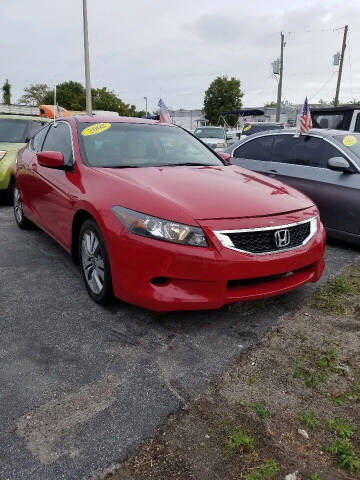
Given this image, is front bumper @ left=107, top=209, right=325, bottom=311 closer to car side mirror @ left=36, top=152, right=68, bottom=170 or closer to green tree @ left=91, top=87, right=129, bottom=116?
car side mirror @ left=36, top=152, right=68, bottom=170

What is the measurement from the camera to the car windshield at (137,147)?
3.61 meters

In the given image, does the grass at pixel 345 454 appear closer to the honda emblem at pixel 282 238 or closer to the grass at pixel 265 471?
the grass at pixel 265 471

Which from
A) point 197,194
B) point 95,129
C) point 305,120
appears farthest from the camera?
point 305,120

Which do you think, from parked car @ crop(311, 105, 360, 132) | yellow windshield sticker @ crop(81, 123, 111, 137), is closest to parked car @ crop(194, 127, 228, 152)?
parked car @ crop(311, 105, 360, 132)

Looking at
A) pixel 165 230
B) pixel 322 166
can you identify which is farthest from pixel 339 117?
pixel 165 230

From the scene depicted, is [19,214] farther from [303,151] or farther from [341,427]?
[341,427]

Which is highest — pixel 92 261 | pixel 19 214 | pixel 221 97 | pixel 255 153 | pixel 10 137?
pixel 221 97

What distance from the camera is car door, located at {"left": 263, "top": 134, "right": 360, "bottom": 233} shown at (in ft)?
15.6

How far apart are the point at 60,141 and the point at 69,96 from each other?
61712 mm

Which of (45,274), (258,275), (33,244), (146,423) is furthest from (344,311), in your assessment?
(33,244)

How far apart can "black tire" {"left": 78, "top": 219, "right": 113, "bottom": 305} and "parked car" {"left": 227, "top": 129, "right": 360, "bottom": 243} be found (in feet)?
10.0

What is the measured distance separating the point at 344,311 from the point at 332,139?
9.32 feet

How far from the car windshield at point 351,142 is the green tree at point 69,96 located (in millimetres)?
56756

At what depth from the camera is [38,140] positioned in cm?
499
